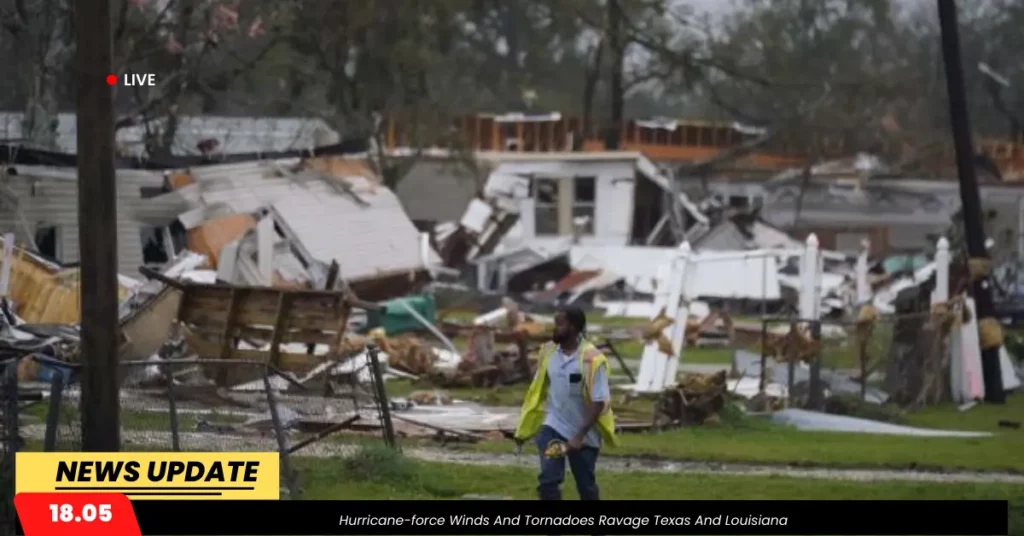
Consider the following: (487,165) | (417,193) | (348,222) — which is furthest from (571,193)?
(348,222)

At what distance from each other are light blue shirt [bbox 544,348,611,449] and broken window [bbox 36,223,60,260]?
46.0 feet

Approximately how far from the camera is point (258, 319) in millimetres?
21688

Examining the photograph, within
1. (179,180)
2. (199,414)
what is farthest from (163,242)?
(199,414)

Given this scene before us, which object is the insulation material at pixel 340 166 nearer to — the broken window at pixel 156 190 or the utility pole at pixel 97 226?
the broken window at pixel 156 190

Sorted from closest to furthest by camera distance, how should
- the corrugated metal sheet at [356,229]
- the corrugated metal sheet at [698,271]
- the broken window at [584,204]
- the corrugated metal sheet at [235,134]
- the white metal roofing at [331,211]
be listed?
the corrugated metal sheet at [235,134], the white metal roofing at [331,211], the corrugated metal sheet at [356,229], the corrugated metal sheet at [698,271], the broken window at [584,204]

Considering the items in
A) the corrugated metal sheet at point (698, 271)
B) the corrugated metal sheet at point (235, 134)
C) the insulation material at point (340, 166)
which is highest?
the corrugated metal sheet at point (235, 134)

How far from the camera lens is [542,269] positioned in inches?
1822

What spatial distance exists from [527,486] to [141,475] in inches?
157

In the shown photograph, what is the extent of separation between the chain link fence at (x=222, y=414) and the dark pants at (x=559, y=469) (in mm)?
2402

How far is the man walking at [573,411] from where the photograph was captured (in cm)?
1030

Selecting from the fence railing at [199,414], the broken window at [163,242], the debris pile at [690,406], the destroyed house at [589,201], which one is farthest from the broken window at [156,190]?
the destroyed house at [589,201]

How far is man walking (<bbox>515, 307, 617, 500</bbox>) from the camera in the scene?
1030cm

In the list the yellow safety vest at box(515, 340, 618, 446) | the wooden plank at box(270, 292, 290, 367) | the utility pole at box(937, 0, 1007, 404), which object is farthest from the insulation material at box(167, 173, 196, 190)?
the yellow safety vest at box(515, 340, 618, 446)

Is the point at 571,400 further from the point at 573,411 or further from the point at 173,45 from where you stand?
the point at 173,45
